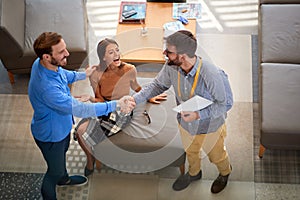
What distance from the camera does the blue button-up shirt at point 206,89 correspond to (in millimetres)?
2787

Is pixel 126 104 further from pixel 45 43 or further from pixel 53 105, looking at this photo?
pixel 45 43

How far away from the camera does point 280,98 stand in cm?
344

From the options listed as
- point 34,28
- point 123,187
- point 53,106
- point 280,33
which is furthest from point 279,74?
point 34,28

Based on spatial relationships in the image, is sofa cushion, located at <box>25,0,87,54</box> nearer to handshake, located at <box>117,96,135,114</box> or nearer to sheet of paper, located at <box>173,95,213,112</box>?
handshake, located at <box>117,96,135,114</box>

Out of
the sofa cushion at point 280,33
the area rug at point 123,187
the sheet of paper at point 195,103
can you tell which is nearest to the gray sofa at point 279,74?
the sofa cushion at point 280,33

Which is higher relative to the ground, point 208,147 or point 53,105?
point 53,105

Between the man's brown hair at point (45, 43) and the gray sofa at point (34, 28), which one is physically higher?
the man's brown hair at point (45, 43)

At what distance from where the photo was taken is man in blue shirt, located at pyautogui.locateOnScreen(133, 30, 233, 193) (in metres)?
2.78

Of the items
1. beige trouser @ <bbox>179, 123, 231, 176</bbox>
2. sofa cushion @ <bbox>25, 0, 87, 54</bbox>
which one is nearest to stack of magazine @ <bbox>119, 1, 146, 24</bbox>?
sofa cushion @ <bbox>25, 0, 87, 54</bbox>

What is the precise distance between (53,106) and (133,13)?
1.57 m

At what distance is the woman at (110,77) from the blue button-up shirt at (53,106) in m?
0.24

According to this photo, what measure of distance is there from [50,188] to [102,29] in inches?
67.0

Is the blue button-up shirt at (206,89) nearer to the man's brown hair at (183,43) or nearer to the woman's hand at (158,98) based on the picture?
the man's brown hair at (183,43)

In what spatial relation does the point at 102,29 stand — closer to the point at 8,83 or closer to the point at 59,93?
the point at 8,83
